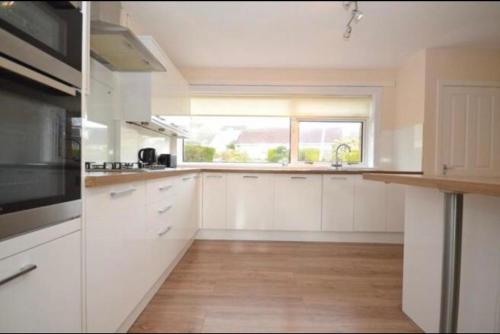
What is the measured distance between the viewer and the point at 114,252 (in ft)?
3.22

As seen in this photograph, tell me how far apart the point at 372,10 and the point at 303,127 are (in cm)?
228

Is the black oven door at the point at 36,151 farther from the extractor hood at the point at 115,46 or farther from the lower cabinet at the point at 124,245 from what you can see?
the extractor hood at the point at 115,46

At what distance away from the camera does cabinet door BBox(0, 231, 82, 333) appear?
1.98ft

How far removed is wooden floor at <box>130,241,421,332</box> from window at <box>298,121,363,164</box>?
3.45 feet

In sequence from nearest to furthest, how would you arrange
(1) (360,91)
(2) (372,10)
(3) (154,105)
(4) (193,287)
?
(2) (372,10), (4) (193,287), (3) (154,105), (1) (360,91)

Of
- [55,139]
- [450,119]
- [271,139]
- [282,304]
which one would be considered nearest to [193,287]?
[282,304]

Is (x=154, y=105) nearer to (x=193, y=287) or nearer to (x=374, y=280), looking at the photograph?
(x=193, y=287)

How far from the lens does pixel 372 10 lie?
0.70 meters

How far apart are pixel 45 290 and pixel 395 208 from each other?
2.72 m

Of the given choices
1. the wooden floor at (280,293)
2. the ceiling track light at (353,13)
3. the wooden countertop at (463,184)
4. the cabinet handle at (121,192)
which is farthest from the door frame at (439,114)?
the cabinet handle at (121,192)

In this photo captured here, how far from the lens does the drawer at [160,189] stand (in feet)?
4.24

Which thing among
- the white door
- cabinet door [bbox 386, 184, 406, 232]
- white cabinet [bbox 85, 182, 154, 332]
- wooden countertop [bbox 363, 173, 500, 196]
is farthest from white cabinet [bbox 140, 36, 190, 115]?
cabinet door [bbox 386, 184, 406, 232]

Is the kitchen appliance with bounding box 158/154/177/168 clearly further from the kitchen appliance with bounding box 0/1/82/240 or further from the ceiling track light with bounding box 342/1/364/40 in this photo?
the ceiling track light with bounding box 342/1/364/40

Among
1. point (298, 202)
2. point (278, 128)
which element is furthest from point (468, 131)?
point (278, 128)
